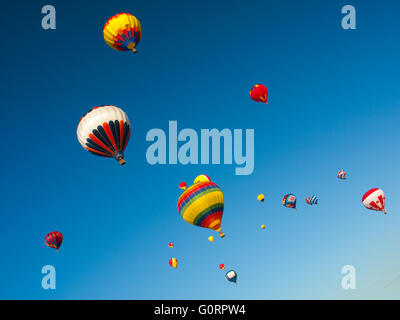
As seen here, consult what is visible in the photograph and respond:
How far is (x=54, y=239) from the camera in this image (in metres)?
36.8

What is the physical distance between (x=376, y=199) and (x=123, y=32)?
87.6 feet

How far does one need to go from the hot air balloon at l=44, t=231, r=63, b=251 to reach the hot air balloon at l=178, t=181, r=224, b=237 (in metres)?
15.8

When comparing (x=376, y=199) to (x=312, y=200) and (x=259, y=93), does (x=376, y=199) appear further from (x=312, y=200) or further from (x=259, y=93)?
(x=259, y=93)

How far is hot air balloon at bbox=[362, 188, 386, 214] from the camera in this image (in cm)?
3712

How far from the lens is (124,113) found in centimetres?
2416

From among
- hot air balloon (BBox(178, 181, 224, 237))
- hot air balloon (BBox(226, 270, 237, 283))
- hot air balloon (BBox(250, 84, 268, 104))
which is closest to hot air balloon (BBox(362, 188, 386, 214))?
hot air balloon (BBox(250, 84, 268, 104))

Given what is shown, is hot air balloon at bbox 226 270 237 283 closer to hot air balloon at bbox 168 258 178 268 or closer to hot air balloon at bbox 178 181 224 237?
hot air balloon at bbox 168 258 178 268

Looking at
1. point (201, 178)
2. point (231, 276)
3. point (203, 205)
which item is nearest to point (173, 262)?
point (231, 276)

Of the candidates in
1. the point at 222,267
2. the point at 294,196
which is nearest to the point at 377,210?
the point at 294,196

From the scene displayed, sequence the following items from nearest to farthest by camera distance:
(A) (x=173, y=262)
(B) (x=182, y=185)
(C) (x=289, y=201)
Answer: (B) (x=182, y=185)
(A) (x=173, y=262)
(C) (x=289, y=201)
